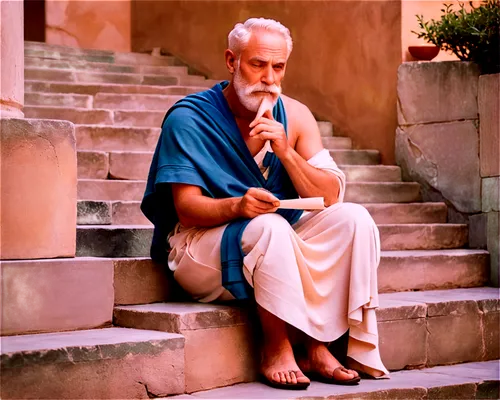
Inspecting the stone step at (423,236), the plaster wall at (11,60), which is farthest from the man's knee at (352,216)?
the stone step at (423,236)

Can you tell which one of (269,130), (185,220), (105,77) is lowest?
(185,220)

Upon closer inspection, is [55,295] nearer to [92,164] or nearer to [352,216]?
[352,216]

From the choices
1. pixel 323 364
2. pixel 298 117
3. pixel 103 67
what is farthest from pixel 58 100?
pixel 323 364

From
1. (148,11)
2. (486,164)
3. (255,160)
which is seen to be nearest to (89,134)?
(255,160)

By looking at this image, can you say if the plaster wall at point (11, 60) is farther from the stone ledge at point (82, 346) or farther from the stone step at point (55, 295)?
the stone ledge at point (82, 346)

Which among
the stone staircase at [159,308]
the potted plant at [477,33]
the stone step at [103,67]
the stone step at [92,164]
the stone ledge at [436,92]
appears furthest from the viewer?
the stone step at [103,67]

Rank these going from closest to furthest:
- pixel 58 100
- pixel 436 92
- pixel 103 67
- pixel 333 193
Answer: pixel 333 193, pixel 436 92, pixel 58 100, pixel 103 67

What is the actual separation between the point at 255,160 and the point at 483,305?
1.62m

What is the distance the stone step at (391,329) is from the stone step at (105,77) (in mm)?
3975

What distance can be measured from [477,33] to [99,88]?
3.13 meters

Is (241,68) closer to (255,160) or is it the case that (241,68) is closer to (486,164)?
(255,160)

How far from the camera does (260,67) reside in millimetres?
3869

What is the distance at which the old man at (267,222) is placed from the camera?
359 cm

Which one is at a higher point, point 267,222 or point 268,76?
point 268,76
